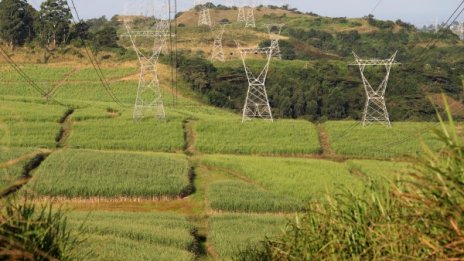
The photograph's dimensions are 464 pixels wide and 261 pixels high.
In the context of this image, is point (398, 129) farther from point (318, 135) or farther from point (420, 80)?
point (420, 80)

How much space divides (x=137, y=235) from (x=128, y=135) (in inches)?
720

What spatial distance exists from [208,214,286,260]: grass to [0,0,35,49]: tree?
4745 cm

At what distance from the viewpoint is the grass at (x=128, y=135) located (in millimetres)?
34125

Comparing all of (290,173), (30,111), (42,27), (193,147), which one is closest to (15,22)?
(42,27)

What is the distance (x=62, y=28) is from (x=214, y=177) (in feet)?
134

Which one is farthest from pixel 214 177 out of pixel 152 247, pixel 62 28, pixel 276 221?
pixel 62 28

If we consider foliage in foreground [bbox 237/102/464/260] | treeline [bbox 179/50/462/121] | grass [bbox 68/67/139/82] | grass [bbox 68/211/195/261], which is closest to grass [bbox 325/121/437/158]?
treeline [bbox 179/50/462/121]

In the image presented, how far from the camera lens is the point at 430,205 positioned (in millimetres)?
5910

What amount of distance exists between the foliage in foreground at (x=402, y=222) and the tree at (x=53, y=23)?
55666 mm

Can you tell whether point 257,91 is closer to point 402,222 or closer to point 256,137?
point 256,137

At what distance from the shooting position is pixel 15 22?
207ft

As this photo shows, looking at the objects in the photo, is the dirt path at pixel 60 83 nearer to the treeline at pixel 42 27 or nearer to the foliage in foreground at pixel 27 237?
the treeline at pixel 42 27

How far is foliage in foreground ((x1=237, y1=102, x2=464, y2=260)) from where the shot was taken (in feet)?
19.1

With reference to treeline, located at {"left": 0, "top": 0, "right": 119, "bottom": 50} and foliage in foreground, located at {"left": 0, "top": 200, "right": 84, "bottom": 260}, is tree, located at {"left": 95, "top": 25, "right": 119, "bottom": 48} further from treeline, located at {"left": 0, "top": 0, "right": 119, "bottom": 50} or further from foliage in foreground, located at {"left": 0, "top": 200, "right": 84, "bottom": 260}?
foliage in foreground, located at {"left": 0, "top": 200, "right": 84, "bottom": 260}
